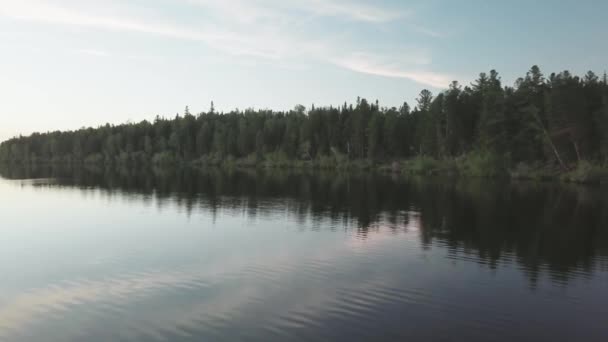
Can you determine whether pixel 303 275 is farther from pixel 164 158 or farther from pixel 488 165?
pixel 164 158

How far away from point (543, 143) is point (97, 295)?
88.1m

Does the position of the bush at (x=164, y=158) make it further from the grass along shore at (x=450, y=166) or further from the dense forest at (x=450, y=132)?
the grass along shore at (x=450, y=166)

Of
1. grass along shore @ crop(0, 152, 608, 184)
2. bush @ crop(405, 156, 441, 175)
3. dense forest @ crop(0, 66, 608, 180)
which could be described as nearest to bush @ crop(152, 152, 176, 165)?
dense forest @ crop(0, 66, 608, 180)

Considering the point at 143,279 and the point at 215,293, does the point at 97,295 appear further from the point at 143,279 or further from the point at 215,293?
the point at 215,293

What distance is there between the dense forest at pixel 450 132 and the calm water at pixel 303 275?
1815 inches

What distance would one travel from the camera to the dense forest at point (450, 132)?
81.9 meters

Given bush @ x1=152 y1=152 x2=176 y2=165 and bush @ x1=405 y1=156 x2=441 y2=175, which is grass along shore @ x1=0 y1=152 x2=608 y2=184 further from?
bush @ x1=152 y1=152 x2=176 y2=165

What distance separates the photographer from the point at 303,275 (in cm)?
2066

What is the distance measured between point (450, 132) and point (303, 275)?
96.2m

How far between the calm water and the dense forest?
46106mm

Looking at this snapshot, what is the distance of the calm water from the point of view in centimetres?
1424

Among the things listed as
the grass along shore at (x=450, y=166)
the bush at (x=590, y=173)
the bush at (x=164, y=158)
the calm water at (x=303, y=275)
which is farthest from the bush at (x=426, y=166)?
the bush at (x=164, y=158)

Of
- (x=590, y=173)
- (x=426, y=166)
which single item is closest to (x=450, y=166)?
(x=426, y=166)

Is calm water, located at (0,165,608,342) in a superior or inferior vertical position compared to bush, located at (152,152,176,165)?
inferior
